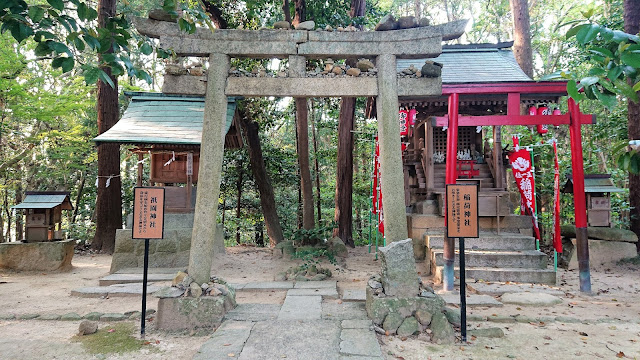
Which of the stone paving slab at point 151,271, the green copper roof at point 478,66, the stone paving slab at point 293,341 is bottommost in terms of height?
the stone paving slab at point 151,271

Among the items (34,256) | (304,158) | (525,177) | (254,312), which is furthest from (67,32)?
(525,177)

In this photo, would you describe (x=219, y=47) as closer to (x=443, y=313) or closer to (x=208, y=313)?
(x=208, y=313)

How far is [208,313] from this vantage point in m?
4.53

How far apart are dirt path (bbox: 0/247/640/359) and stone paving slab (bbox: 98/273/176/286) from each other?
0.49m

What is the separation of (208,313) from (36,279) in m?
5.59

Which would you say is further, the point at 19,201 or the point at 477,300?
the point at 19,201

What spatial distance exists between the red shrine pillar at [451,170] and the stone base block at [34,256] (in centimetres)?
840

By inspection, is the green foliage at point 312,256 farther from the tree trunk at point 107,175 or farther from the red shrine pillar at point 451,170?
the tree trunk at point 107,175

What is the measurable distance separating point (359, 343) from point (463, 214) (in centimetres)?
193

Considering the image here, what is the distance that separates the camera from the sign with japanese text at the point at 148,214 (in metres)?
4.50

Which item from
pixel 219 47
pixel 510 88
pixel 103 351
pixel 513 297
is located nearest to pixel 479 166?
pixel 510 88

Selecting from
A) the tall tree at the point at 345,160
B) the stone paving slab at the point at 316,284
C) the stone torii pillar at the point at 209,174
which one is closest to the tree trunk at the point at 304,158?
the tall tree at the point at 345,160

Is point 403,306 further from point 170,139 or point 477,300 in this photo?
point 170,139

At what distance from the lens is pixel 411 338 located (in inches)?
167
